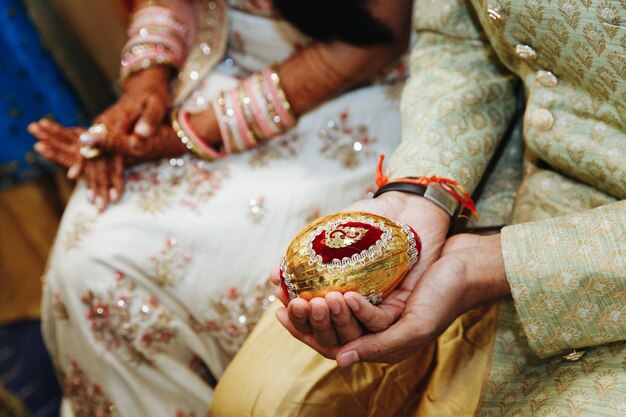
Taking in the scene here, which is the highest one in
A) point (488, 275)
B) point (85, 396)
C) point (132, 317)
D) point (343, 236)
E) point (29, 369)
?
point (343, 236)

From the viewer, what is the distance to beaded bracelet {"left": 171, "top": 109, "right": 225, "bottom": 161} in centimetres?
109

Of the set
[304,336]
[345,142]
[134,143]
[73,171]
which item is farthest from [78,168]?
[304,336]

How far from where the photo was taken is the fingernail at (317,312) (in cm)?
60

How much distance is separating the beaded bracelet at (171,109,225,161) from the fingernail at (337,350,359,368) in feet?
1.89

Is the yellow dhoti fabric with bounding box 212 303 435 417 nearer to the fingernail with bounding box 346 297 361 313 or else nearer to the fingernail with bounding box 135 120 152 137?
the fingernail with bounding box 346 297 361 313

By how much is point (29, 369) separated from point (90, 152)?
861 mm

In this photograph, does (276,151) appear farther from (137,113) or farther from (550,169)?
(550,169)

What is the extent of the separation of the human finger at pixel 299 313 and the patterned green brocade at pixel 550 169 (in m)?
0.22

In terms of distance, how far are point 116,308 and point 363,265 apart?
0.54m

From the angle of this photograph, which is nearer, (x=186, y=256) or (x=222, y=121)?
(x=186, y=256)

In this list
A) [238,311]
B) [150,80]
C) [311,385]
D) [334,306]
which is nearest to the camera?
[334,306]

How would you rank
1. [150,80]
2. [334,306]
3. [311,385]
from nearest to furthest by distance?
[334,306] < [311,385] < [150,80]

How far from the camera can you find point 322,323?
610 mm

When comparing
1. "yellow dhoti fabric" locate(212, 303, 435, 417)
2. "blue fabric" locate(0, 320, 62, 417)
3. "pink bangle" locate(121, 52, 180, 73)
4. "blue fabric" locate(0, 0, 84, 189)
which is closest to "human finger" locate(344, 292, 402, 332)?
"yellow dhoti fabric" locate(212, 303, 435, 417)
